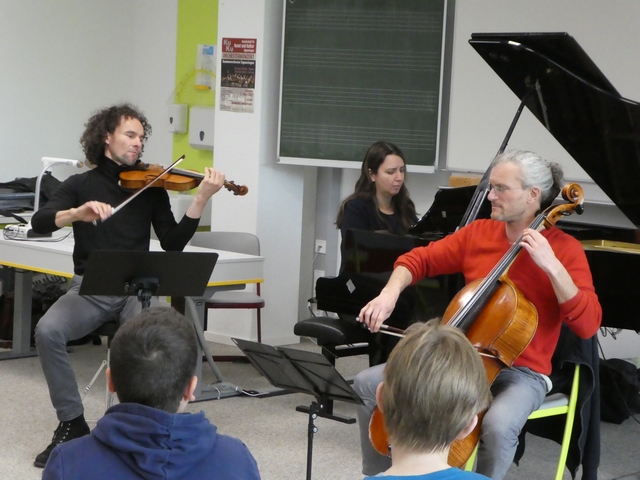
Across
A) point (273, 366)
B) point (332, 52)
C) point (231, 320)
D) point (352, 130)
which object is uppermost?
point (332, 52)

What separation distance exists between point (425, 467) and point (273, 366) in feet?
3.89

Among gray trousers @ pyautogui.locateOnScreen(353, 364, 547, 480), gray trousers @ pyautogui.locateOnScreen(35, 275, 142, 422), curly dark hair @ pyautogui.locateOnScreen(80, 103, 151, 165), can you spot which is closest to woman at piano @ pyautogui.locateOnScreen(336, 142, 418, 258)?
curly dark hair @ pyautogui.locateOnScreen(80, 103, 151, 165)

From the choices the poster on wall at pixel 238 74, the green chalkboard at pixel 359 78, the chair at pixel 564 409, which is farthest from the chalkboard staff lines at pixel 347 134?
the chair at pixel 564 409

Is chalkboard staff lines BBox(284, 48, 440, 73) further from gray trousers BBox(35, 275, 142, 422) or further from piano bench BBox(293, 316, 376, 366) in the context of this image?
gray trousers BBox(35, 275, 142, 422)

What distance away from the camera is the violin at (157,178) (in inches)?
141

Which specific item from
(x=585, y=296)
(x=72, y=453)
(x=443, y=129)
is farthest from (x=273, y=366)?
(x=443, y=129)

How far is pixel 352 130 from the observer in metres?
5.12

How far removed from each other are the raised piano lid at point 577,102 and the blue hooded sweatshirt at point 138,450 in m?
1.65

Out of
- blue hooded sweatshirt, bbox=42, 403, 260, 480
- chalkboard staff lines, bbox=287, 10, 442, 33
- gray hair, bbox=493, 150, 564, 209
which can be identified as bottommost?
blue hooded sweatshirt, bbox=42, 403, 260, 480

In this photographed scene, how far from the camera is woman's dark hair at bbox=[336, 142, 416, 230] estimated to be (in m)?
4.14

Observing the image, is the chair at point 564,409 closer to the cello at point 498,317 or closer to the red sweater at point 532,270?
the red sweater at point 532,270

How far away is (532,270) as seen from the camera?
8.99 feet

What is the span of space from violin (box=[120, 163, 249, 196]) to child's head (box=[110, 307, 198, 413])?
2.03m

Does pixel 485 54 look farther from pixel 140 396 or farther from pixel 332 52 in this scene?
pixel 332 52
